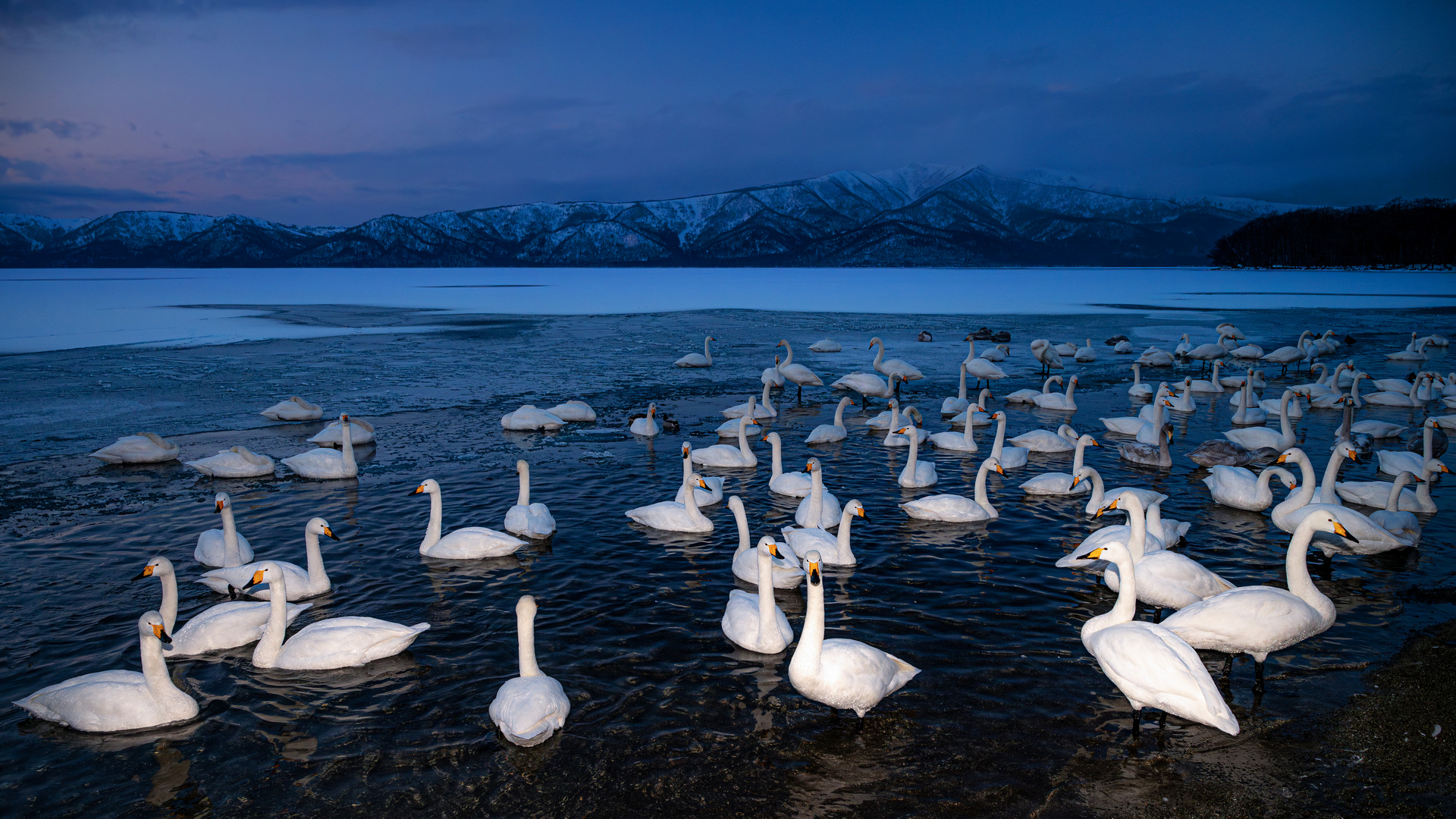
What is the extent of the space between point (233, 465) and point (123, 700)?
331 inches

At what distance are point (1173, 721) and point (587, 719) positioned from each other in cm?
504

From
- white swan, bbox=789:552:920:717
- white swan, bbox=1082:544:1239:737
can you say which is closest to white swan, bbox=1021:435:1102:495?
white swan, bbox=1082:544:1239:737

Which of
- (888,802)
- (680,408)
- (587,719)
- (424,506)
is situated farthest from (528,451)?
(888,802)

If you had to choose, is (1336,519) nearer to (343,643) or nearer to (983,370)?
(343,643)

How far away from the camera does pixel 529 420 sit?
18.2 meters

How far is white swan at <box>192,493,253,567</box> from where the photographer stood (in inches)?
399

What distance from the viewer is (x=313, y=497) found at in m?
13.6

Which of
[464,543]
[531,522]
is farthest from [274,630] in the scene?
[531,522]

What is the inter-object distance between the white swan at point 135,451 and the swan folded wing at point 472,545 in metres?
8.05

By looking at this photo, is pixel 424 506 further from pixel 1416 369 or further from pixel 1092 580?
pixel 1416 369

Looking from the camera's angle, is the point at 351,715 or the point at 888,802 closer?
the point at 888,802

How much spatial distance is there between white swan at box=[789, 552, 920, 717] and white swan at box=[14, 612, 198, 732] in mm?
5280

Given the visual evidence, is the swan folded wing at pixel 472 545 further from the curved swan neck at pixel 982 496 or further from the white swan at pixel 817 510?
the curved swan neck at pixel 982 496

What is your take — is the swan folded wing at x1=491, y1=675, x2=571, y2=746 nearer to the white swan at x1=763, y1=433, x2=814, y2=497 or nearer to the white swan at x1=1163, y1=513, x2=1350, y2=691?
the white swan at x1=1163, y1=513, x2=1350, y2=691
